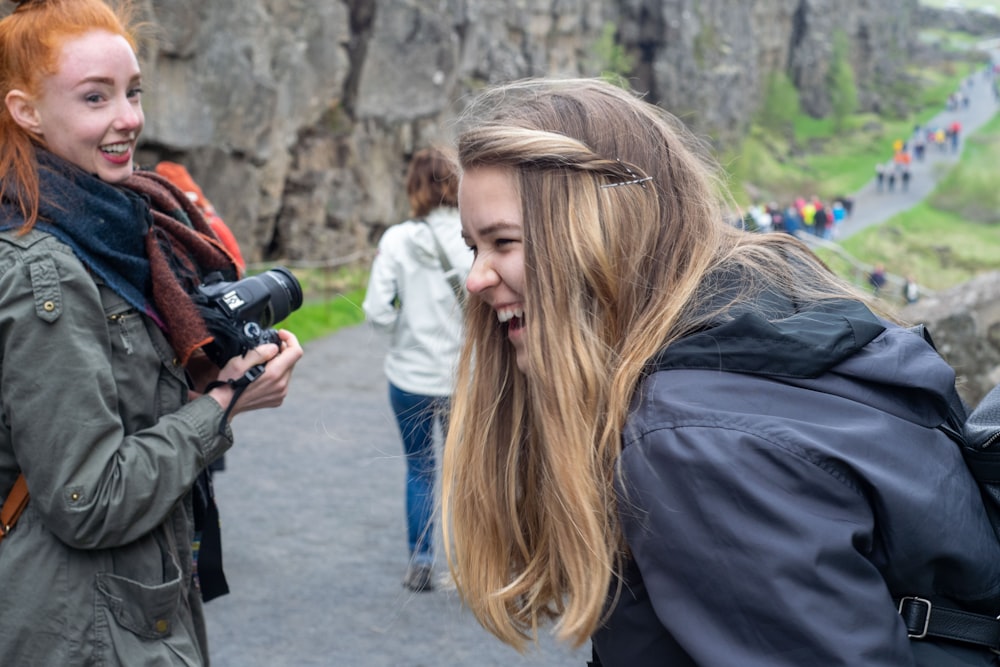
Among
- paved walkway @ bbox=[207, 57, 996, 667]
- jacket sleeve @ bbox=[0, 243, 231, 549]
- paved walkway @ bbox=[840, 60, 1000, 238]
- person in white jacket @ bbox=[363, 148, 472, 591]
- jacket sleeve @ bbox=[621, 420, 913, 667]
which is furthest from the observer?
paved walkway @ bbox=[840, 60, 1000, 238]

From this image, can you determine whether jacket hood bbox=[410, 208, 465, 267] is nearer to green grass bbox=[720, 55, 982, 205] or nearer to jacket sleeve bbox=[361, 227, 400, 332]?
jacket sleeve bbox=[361, 227, 400, 332]

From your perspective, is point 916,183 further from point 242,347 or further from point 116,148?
point 116,148

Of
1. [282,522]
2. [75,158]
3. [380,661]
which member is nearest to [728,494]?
[75,158]

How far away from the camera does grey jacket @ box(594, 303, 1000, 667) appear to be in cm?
148

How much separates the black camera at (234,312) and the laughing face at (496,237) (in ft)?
3.17

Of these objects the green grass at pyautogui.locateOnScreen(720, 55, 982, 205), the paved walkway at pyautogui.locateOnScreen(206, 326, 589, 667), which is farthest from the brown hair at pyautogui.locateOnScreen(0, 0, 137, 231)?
the green grass at pyautogui.locateOnScreen(720, 55, 982, 205)

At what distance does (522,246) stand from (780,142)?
64008 millimetres

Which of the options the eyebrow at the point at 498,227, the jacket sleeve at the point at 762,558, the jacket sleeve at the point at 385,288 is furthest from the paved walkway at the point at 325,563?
the jacket sleeve at the point at 762,558

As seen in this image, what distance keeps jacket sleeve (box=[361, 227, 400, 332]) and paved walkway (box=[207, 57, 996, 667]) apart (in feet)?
2.39

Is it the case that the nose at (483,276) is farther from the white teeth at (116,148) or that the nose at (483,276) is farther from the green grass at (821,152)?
the green grass at (821,152)

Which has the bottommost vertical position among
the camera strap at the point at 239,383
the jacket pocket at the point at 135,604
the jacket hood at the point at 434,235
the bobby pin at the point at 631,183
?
the jacket hood at the point at 434,235

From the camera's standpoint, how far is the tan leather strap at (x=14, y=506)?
241cm

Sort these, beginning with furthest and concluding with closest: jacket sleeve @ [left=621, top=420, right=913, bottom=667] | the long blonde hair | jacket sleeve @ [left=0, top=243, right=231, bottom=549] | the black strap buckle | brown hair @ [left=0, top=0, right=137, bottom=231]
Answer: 1. brown hair @ [left=0, top=0, right=137, bottom=231]
2. jacket sleeve @ [left=0, top=243, right=231, bottom=549]
3. the long blonde hair
4. the black strap buckle
5. jacket sleeve @ [left=621, top=420, right=913, bottom=667]

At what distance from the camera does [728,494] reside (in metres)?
1.51
